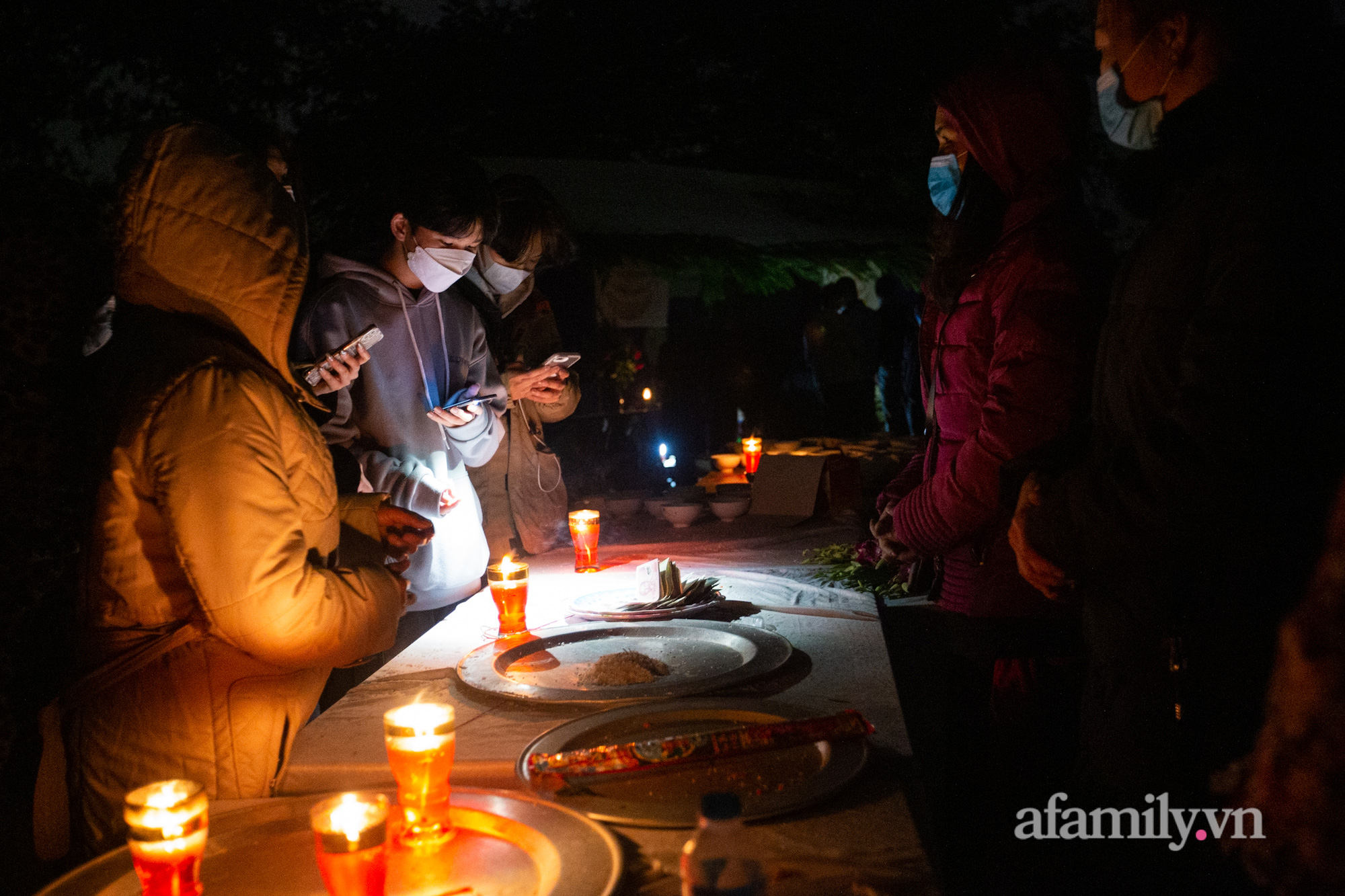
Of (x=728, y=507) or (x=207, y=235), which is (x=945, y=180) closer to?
(x=728, y=507)

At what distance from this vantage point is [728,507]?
3822mm

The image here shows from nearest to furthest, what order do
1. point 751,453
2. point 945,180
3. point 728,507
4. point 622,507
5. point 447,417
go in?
1. point 945,180
2. point 447,417
3. point 728,507
4. point 622,507
5. point 751,453

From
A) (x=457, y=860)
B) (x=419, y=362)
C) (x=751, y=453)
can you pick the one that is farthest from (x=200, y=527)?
(x=751, y=453)

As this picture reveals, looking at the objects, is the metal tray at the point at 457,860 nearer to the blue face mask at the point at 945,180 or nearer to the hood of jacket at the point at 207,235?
the hood of jacket at the point at 207,235

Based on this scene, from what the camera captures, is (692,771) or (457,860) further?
(692,771)

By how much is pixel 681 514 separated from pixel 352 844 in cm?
279

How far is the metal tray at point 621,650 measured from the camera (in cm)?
162

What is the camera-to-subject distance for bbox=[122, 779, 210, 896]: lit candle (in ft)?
3.12

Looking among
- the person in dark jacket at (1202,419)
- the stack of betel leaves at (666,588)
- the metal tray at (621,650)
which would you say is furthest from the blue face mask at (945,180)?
the metal tray at (621,650)

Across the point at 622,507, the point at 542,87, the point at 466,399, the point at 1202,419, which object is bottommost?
the point at 622,507

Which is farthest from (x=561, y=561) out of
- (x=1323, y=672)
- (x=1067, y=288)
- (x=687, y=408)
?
(x=687, y=408)

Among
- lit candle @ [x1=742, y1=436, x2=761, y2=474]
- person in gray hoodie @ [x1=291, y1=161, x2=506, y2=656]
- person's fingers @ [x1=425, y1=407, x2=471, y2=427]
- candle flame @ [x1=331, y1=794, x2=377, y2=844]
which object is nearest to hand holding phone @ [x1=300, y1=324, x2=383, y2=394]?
person in gray hoodie @ [x1=291, y1=161, x2=506, y2=656]

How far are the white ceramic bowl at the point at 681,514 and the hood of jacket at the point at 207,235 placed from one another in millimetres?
2077

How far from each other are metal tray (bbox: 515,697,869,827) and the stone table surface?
0.08 feet
